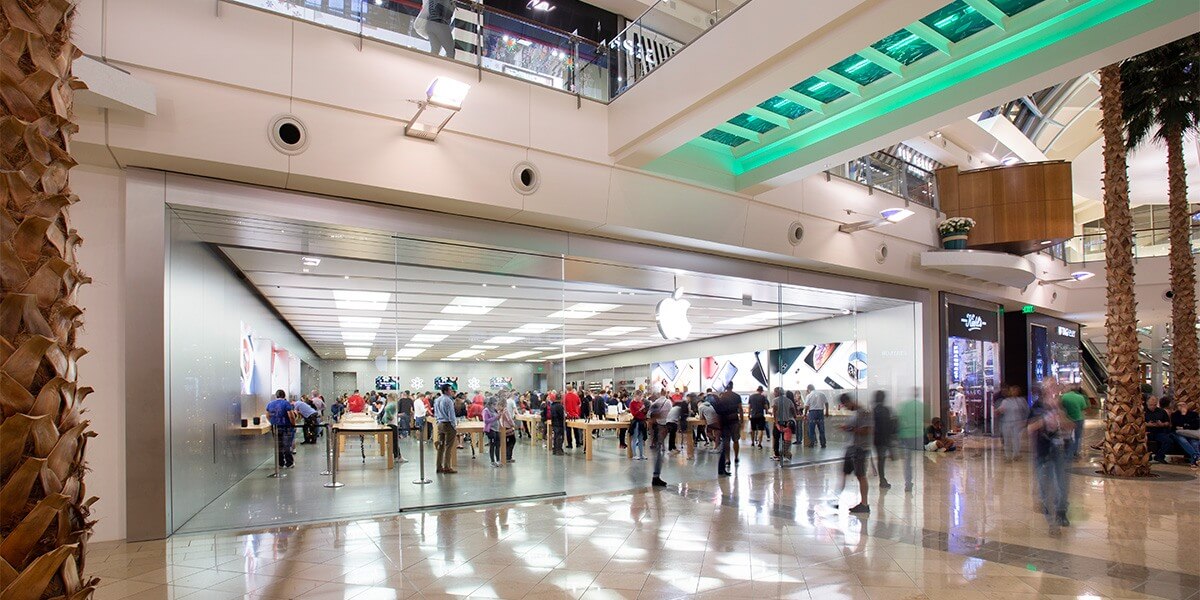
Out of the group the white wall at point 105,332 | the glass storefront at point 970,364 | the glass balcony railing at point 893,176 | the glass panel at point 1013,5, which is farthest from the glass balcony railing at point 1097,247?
the white wall at point 105,332

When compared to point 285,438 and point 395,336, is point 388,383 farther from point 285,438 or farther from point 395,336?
point 285,438

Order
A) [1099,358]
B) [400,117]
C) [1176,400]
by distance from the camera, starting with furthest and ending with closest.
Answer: [1099,358] < [1176,400] < [400,117]

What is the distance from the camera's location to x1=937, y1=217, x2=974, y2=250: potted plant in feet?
49.8

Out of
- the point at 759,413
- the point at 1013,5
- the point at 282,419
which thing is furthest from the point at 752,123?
the point at 282,419

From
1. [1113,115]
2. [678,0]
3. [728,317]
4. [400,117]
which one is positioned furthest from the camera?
[728,317]

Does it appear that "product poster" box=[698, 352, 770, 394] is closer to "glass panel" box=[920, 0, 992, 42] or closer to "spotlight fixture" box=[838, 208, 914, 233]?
"spotlight fixture" box=[838, 208, 914, 233]

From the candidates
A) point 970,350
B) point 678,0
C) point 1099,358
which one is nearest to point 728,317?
point 970,350

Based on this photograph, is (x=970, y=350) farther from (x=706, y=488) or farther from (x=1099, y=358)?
(x=1099, y=358)

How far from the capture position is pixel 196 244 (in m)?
8.09

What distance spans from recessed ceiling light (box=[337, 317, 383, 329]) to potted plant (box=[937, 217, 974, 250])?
40.7 ft

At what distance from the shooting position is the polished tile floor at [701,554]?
5.26 metres

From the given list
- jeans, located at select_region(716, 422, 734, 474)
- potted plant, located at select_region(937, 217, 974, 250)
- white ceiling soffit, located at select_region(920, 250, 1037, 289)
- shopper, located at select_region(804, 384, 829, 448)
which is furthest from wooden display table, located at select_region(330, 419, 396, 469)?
potted plant, located at select_region(937, 217, 974, 250)

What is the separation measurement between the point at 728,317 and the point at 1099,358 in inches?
879

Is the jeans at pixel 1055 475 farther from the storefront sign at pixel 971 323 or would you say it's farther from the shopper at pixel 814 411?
the storefront sign at pixel 971 323
